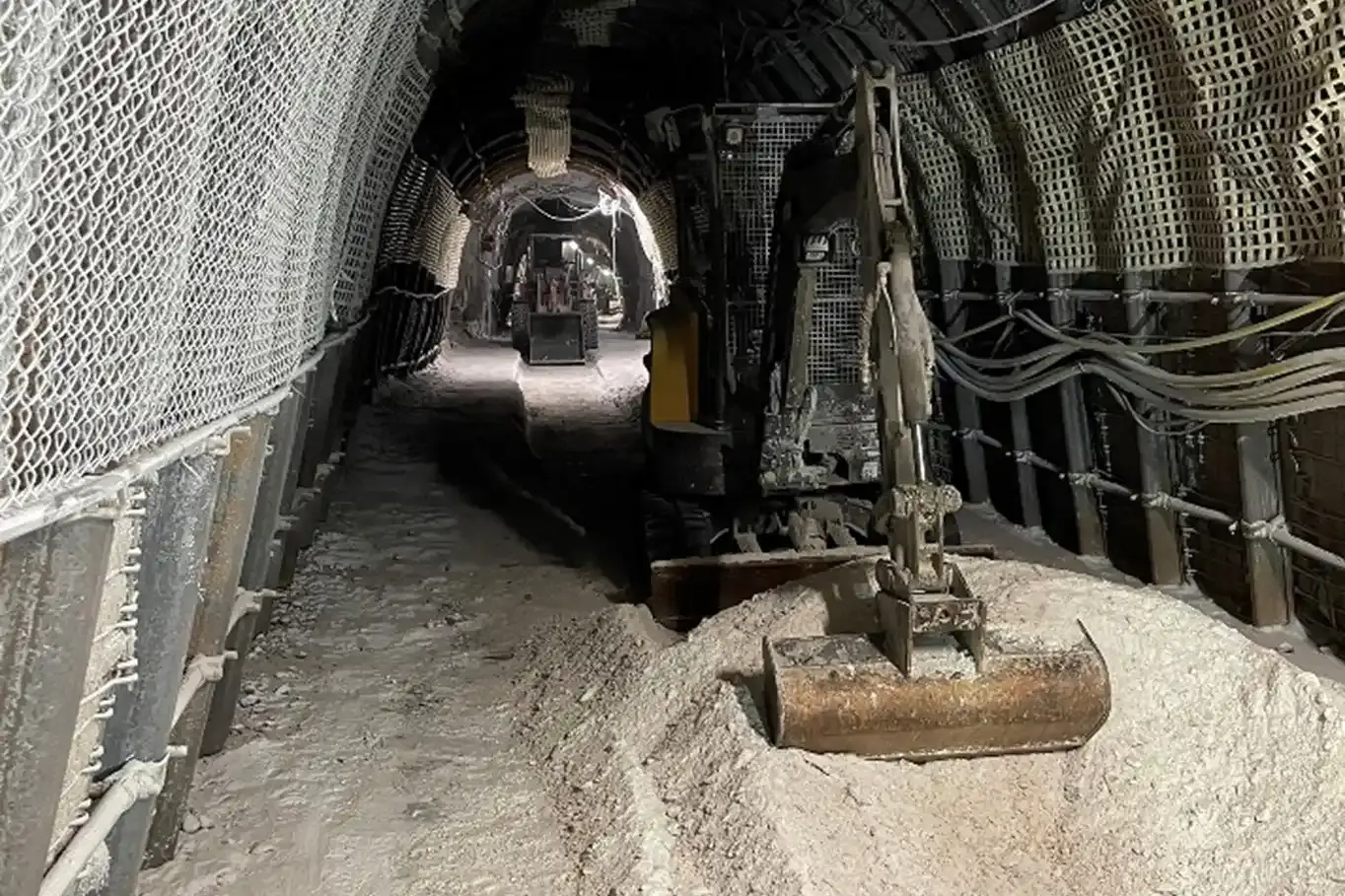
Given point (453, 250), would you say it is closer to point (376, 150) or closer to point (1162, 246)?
point (376, 150)

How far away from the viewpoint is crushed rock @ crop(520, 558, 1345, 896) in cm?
291

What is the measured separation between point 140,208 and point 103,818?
1251mm

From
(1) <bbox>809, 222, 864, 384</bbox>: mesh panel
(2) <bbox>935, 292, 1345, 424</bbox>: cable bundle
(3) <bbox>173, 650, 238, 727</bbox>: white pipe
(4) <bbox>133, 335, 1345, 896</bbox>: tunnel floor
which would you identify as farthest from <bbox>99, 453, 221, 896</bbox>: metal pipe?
(1) <bbox>809, 222, 864, 384</bbox>: mesh panel

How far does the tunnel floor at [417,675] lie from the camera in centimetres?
315

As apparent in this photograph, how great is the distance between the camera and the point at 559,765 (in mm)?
3656

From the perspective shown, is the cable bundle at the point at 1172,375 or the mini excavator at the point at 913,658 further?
the cable bundle at the point at 1172,375

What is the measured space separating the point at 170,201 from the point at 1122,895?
295cm

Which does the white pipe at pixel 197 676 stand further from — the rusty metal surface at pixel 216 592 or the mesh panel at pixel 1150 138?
the mesh panel at pixel 1150 138

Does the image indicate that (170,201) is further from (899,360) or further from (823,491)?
(823,491)

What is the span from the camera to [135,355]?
1820mm

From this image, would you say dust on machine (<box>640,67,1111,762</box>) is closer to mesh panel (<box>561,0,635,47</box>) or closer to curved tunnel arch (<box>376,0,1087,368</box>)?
curved tunnel arch (<box>376,0,1087,368</box>)

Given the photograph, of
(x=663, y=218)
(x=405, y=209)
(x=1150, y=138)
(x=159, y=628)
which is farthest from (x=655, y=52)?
(x=159, y=628)

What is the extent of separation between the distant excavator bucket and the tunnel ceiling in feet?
9.69

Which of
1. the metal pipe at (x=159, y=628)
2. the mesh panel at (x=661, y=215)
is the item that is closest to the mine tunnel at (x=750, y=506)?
the metal pipe at (x=159, y=628)
